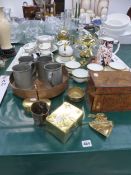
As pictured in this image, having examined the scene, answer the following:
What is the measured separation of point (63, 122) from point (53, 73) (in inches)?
8.5

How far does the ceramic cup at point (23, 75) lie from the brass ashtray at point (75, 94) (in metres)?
0.16

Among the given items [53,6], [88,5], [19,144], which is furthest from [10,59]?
[88,5]

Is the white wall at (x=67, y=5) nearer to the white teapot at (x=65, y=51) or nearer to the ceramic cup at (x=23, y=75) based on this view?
the white teapot at (x=65, y=51)

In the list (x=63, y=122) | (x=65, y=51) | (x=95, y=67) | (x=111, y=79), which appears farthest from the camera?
(x=65, y=51)

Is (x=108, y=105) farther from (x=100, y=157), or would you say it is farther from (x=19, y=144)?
(x=19, y=144)

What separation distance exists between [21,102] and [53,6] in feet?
5.30

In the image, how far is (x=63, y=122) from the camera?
0.52m

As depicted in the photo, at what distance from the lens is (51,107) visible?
2.17 ft

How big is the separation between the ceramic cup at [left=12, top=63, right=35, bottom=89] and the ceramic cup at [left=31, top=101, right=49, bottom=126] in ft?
0.41

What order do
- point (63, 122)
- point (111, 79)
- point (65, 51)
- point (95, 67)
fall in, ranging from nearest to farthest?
point (63, 122)
point (111, 79)
point (95, 67)
point (65, 51)

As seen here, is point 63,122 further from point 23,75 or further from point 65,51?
point 65,51

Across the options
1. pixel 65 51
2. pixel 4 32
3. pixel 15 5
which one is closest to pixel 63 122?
pixel 65 51

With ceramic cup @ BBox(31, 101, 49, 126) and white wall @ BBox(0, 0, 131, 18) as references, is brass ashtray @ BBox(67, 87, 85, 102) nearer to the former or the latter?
ceramic cup @ BBox(31, 101, 49, 126)

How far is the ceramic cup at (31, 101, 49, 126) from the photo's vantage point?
1.79ft
